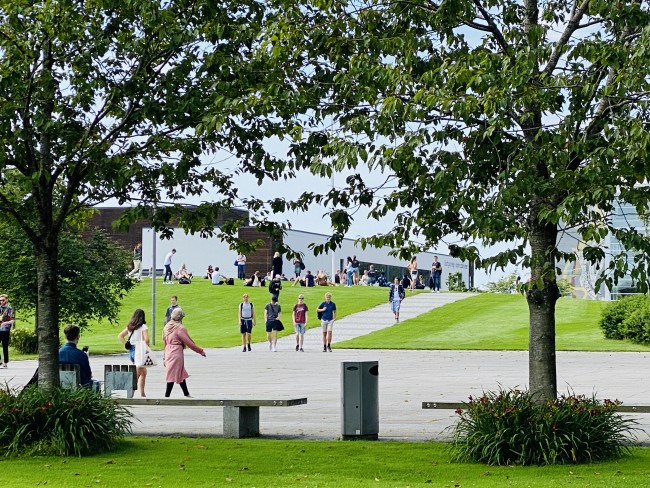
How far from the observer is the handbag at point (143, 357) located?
19453 millimetres

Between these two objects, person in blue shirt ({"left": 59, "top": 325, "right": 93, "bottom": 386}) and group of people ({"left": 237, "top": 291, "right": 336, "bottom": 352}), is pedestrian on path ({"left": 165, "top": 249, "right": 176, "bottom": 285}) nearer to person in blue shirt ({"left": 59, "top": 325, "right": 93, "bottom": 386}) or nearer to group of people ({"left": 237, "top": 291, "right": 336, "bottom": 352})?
group of people ({"left": 237, "top": 291, "right": 336, "bottom": 352})

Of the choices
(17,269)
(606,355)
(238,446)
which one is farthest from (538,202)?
(17,269)

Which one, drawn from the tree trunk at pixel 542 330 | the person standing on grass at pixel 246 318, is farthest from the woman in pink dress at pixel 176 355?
the person standing on grass at pixel 246 318

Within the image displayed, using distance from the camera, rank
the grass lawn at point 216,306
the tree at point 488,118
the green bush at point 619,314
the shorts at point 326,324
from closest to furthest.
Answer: the tree at point 488,118, the shorts at point 326,324, the green bush at point 619,314, the grass lawn at point 216,306

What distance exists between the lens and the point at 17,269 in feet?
118

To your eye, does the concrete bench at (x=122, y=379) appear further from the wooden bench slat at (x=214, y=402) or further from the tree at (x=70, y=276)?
the tree at (x=70, y=276)

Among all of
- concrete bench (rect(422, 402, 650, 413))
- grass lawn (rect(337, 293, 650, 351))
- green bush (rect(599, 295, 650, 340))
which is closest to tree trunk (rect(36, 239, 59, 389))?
concrete bench (rect(422, 402, 650, 413))

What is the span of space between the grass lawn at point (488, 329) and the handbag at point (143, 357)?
21418mm

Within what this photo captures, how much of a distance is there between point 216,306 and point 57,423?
46.0 m

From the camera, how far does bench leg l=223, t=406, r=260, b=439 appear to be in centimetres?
1427

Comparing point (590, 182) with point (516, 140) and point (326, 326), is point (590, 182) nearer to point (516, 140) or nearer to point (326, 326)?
point (516, 140)

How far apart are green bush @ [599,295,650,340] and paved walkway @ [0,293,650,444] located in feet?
20.5

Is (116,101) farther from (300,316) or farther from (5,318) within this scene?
(300,316)

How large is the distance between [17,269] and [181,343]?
1924 cm
